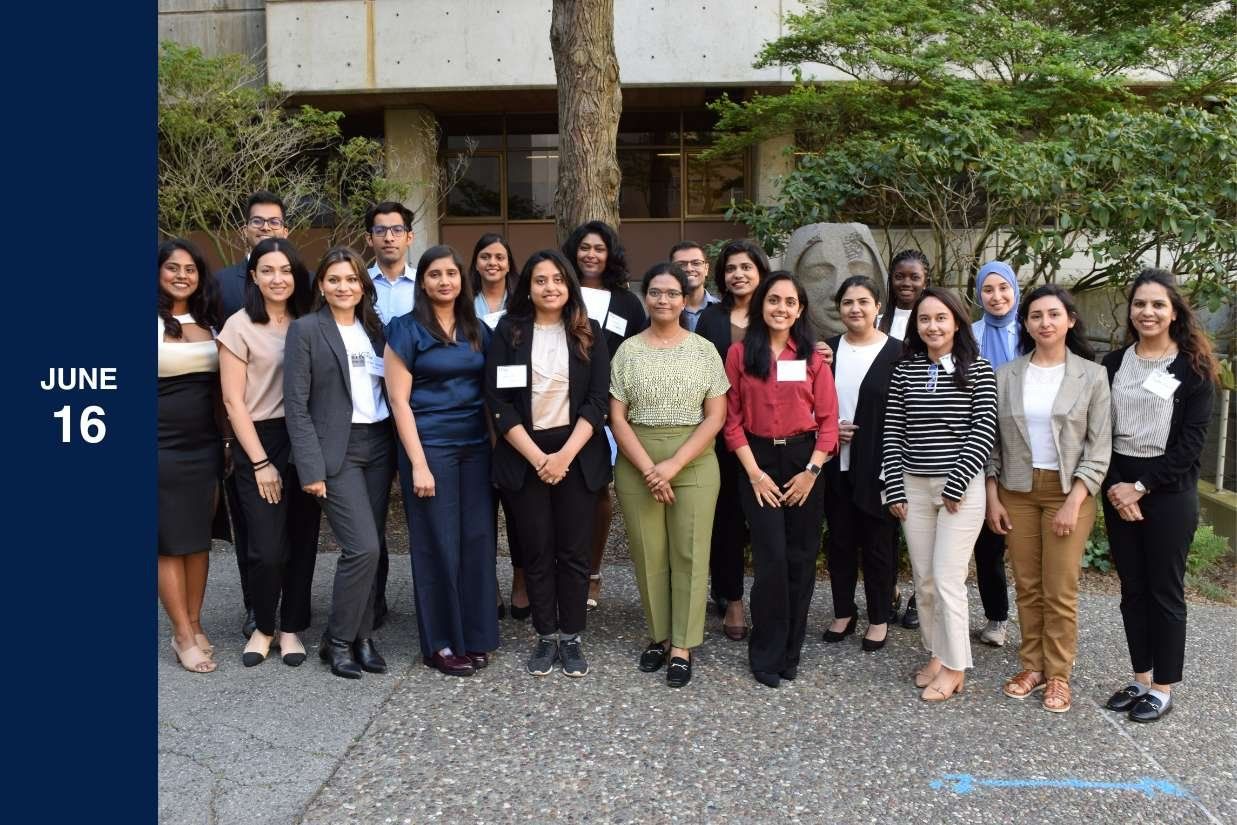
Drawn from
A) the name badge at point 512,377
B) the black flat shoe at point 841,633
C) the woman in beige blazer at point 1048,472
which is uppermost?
the name badge at point 512,377

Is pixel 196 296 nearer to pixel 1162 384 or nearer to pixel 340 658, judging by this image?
pixel 340 658

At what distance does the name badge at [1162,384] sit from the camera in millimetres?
3770

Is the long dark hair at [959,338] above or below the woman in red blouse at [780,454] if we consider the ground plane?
above

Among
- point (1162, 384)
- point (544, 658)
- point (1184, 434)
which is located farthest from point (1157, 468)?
point (544, 658)

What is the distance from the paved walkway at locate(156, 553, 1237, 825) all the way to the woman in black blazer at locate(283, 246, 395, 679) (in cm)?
27

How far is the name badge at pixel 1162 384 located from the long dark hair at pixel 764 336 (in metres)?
1.36

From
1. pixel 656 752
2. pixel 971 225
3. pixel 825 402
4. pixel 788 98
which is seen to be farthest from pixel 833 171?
pixel 656 752

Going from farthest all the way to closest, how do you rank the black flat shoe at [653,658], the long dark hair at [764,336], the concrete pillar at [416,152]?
the concrete pillar at [416,152] → the black flat shoe at [653,658] → the long dark hair at [764,336]

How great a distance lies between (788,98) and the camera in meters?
11.7

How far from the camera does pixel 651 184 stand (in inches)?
→ 644

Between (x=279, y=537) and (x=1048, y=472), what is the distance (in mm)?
3422

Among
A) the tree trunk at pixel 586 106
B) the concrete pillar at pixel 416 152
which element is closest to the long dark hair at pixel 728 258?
the tree trunk at pixel 586 106

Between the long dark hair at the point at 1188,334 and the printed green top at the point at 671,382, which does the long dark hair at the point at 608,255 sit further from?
the long dark hair at the point at 1188,334

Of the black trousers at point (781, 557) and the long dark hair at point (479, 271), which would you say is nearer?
the black trousers at point (781, 557)
